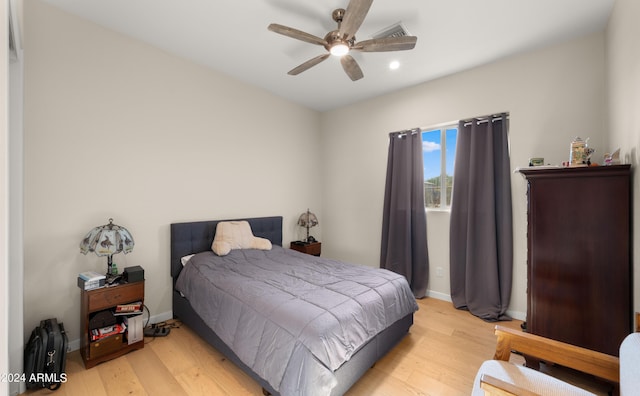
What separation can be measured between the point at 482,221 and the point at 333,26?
8.58 ft

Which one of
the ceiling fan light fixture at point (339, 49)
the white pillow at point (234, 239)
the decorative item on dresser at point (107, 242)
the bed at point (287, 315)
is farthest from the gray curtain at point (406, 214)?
the decorative item on dresser at point (107, 242)

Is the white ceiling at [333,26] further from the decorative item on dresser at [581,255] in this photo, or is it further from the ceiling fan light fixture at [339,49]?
the decorative item on dresser at [581,255]

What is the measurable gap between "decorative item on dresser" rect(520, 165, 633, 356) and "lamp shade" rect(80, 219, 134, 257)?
330 centimetres

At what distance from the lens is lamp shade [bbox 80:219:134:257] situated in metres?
2.10

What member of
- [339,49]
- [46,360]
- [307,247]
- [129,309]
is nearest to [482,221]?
[307,247]

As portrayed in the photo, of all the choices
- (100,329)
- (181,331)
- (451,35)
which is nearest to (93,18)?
(100,329)

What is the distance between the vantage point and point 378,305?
2.00 metres

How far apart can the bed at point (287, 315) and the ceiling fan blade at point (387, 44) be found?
193 cm

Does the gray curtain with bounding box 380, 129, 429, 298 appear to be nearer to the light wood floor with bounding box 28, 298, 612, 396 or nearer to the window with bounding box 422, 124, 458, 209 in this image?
the window with bounding box 422, 124, 458, 209

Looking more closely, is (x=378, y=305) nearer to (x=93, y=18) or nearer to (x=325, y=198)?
(x=325, y=198)

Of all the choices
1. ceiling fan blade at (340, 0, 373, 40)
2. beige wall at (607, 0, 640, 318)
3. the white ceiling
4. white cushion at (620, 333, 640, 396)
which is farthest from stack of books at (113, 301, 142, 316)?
beige wall at (607, 0, 640, 318)

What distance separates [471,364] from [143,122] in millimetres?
3735

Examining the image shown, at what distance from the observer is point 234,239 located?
10.1ft

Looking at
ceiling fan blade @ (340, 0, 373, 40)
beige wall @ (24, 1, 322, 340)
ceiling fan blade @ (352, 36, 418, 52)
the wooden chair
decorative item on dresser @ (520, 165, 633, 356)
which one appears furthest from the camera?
beige wall @ (24, 1, 322, 340)
